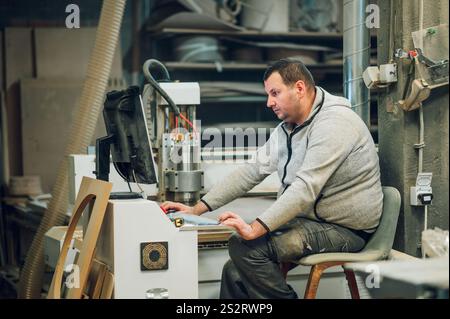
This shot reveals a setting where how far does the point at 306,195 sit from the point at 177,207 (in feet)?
2.14

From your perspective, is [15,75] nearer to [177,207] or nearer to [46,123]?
[46,123]

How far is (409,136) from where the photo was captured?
3.22 metres

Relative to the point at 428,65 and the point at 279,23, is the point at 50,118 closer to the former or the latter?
the point at 279,23

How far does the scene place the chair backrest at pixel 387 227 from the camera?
9.98ft

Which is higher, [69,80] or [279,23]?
[279,23]

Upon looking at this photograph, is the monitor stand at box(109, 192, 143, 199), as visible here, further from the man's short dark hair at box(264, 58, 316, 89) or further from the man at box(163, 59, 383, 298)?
the man's short dark hair at box(264, 58, 316, 89)

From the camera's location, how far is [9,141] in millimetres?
5797

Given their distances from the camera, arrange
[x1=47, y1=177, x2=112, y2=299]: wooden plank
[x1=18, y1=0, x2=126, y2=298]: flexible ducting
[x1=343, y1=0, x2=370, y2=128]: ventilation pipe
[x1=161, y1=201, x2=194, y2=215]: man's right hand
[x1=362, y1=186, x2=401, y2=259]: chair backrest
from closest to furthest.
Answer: [x1=47, y1=177, x2=112, y2=299]: wooden plank, [x1=362, y1=186, x2=401, y2=259]: chair backrest, [x1=161, y1=201, x2=194, y2=215]: man's right hand, [x1=343, y1=0, x2=370, y2=128]: ventilation pipe, [x1=18, y1=0, x2=126, y2=298]: flexible ducting

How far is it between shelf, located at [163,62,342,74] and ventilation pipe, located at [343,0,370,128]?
86.7 inches

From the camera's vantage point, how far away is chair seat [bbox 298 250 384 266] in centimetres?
293

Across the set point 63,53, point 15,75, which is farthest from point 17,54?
point 63,53

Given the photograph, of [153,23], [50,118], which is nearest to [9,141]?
[50,118]

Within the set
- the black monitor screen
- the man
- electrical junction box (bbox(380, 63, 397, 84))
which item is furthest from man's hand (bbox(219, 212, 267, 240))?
electrical junction box (bbox(380, 63, 397, 84))

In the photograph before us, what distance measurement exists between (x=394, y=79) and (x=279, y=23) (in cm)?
286
